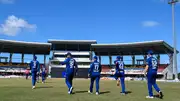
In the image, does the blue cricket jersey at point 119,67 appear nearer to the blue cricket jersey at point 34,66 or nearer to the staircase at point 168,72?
the blue cricket jersey at point 34,66

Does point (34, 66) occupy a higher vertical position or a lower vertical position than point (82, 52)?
lower

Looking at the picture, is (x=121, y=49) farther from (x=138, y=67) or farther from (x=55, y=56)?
(x=55, y=56)

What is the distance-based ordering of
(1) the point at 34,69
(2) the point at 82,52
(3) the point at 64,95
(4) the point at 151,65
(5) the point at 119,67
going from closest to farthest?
(4) the point at 151,65
(3) the point at 64,95
(5) the point at 119,67
(1) the point at 34,69
(2) the point at 82,52

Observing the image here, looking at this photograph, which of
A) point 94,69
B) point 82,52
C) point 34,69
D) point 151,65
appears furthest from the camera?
point 82,52

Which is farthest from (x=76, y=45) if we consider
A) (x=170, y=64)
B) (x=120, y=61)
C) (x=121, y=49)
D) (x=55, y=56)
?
(x=120, y=61)

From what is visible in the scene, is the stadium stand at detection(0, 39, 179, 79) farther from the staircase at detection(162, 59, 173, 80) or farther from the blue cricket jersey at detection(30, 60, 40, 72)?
the blue cricket jersey at detection(30, 60, 40, 72)

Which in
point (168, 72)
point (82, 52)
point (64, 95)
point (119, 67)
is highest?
point (82, 52)

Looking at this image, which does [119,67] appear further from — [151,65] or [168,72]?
[168,72]

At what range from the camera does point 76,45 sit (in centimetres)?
9506

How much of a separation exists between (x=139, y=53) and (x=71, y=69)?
261 ft

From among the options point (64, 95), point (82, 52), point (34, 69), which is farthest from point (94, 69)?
point (82, 52)

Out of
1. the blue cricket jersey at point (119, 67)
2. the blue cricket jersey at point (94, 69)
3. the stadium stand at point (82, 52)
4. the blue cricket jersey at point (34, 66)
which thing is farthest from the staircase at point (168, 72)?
the blue cricket jersey at point (94, 69)

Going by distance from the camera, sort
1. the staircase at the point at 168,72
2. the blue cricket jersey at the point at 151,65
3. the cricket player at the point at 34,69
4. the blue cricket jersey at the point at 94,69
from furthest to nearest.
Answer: the staircase at the point at 168,72, the cricket player at the point at 34,69, the blue cricket jersey at the point at 94,69, the blue cricket jersey at the point at 151,65

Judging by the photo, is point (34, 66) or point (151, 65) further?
point (34, 66)
